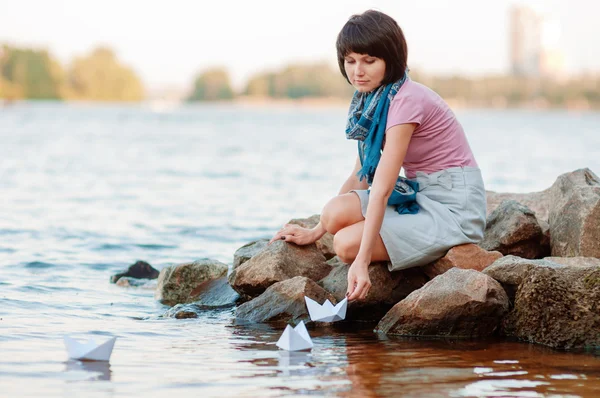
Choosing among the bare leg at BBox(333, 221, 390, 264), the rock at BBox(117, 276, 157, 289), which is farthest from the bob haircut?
the rock at BBox(117, 276, 157, 289)

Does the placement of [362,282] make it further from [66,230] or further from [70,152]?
[70,152]

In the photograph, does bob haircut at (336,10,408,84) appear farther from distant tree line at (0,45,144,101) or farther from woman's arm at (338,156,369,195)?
distant tree line at (0,45,144,101)

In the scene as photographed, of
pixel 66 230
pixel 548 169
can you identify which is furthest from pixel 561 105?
pixel 66 230

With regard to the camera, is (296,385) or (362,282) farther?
(362,282)

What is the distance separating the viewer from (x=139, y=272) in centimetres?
824

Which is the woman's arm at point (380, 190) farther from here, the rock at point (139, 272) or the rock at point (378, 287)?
the rock at point (139, 272)

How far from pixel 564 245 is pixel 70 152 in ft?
89.9

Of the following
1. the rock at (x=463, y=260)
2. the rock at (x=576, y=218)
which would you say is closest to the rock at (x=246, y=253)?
the rock at (x=463, y=260)

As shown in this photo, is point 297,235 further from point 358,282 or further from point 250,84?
point 250,84

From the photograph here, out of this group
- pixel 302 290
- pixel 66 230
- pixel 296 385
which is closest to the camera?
pixel 296 385

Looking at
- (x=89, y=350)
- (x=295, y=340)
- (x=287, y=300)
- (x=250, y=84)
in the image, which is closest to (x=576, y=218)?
(x=287, y=300)

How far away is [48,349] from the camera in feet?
16.0

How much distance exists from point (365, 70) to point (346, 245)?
1.05 metres

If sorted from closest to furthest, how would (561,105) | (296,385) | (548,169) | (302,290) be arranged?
(296,385)
(302,290)
(548,169)
(561,105)
